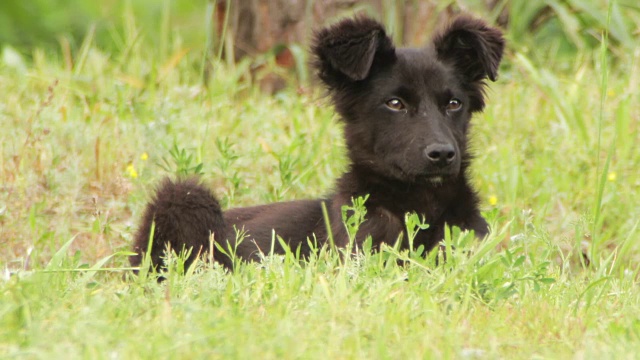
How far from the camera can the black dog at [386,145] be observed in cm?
449

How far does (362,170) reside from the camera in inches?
186

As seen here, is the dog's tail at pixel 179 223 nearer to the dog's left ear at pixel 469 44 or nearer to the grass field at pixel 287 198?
the grass field at pixel 287 198

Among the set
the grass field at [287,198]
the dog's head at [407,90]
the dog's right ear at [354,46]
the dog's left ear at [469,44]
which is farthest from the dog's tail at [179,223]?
the dog's left ear at [469,44]

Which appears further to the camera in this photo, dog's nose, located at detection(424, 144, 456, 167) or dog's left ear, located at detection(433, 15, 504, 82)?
dog's left ear, located at detection(433, 15, 504, 82)

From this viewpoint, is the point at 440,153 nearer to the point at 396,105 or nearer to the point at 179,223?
the point at 396,105

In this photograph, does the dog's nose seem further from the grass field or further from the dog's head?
the grass field

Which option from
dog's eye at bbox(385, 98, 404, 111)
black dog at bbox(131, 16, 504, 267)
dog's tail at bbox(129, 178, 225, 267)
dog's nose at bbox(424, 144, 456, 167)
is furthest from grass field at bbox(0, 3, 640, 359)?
dog's eye at bbox(385, 98, 404, 111)

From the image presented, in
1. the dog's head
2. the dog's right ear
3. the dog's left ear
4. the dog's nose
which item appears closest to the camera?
the dog's nose

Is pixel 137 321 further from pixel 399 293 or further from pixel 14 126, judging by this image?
pixel 14 126

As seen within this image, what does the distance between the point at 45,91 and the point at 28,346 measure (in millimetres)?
4553

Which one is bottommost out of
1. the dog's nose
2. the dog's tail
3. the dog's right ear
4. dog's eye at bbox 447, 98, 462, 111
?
the dog's tail

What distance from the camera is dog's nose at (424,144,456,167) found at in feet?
14.2

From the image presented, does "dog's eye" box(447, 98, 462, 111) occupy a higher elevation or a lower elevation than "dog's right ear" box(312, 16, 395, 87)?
lower

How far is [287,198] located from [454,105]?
1.56 metres
